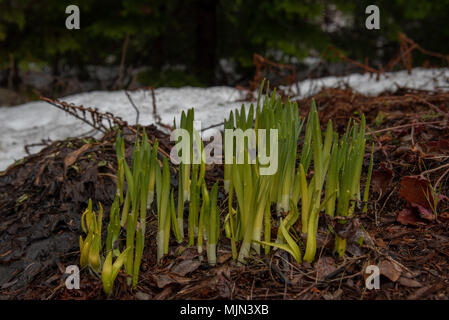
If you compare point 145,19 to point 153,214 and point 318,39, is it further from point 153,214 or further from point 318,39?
point 153,214

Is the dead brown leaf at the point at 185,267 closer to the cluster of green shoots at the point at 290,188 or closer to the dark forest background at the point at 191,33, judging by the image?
the cluster of green shoots at the point at 290,188

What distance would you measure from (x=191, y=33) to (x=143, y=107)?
3358 millimetres

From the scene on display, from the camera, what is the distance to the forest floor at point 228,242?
4.76 feet

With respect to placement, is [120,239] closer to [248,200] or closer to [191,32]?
[248,200]

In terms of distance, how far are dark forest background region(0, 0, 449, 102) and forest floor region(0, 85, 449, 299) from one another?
2209 millimetres

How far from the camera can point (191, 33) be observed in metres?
6.45

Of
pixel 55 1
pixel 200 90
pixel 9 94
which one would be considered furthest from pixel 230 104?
pixel 9 94

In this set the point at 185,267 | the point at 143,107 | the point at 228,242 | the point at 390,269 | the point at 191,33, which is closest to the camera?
the point at 390,269

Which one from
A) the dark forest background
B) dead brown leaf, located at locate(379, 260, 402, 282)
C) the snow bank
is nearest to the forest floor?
dead brown leaf, located at locate(379, 260, 402, 282)

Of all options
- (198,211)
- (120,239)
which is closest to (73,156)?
(120,239)

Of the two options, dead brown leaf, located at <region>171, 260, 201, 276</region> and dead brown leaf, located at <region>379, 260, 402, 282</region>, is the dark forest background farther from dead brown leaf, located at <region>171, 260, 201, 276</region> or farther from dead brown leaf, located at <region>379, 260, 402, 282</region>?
dead brown leaf, located at <region>379, 260, 402, 282</region>

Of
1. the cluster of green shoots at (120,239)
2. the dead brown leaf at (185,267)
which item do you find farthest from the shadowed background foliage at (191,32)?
the dead brown leaf at (185,267)

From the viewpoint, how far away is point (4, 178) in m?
2.49
